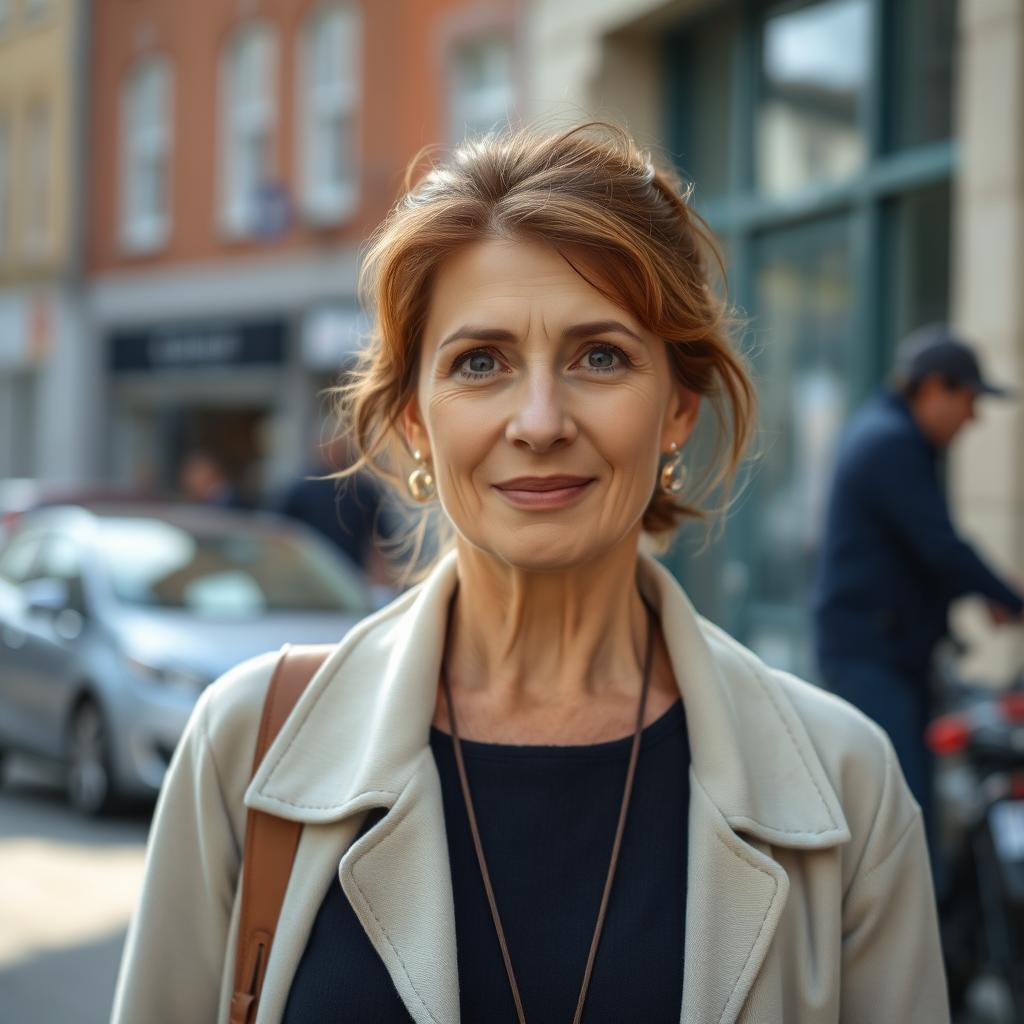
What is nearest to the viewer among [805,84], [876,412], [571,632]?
[571,632]

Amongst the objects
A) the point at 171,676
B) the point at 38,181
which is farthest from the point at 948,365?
the point at 38,181

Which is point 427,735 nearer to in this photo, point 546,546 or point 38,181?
point 546,546

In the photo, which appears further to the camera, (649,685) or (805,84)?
(805,84)

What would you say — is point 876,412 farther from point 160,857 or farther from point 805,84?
point 805,84

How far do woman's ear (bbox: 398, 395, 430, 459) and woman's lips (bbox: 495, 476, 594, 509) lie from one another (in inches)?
9.7

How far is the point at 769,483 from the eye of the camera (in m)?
10.3

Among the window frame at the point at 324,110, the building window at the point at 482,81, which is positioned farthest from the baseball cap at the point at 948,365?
the window frame at the point at 324,110

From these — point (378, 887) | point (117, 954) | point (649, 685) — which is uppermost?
point (649, 685)

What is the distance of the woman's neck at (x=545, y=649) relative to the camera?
2.27 meters

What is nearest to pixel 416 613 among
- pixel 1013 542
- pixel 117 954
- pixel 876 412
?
pixel 876 412

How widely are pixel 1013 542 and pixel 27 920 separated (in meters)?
4.59

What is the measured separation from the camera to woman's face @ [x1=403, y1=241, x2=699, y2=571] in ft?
6.95

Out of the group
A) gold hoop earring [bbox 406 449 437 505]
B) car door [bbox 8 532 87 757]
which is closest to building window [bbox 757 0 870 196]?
car door [bbox 8 532 87 757]

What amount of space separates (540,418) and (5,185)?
86.6 feet
